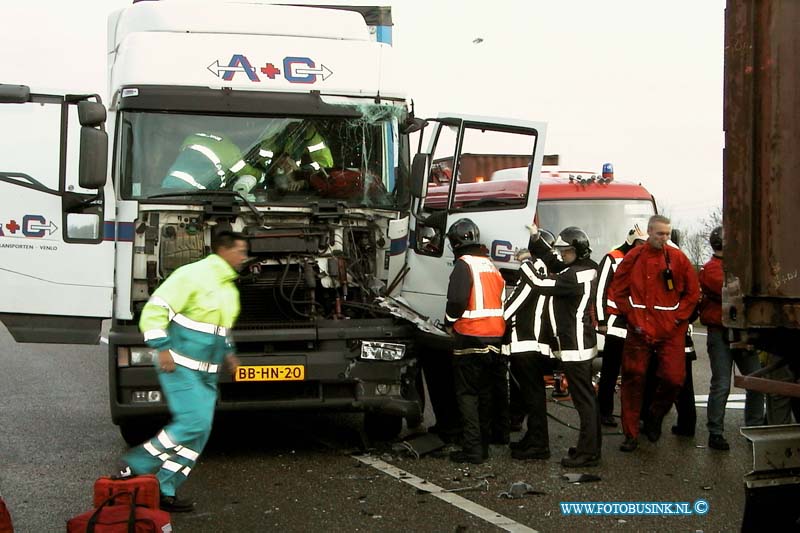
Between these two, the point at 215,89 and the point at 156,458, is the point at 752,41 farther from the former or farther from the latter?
the point at 215,89

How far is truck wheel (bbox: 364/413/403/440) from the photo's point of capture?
9.29 metres

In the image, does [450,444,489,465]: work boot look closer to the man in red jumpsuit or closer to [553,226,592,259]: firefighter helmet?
the man in red jumpsuit

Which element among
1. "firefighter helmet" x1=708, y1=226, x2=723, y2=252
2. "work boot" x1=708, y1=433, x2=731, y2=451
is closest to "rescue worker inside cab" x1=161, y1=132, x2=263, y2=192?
"firefighter helmet" x1=708, y1=226, x2=723, y2=252

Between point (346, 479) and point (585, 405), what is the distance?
1.93 metres

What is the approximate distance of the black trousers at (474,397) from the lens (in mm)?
8477

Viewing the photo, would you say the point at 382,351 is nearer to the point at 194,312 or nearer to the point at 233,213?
the point at 233,213

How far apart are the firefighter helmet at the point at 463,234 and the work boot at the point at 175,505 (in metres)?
3.07

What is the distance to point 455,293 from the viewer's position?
28.2ft

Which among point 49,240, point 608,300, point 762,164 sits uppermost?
point 762,164

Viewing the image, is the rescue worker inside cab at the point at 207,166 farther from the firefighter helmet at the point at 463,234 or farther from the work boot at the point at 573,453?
the work boot at the point at 573,453

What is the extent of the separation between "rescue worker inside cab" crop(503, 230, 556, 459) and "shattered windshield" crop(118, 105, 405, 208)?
1301 millimetres

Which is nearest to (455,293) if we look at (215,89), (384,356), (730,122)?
(384,356)

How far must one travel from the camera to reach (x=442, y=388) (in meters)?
9.41

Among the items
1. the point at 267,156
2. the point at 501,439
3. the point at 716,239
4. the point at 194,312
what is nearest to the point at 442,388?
the point at 501,439
